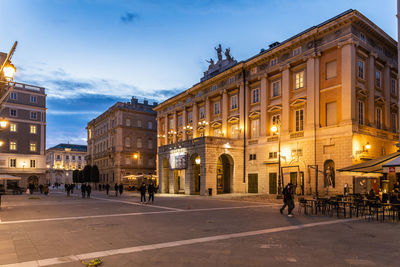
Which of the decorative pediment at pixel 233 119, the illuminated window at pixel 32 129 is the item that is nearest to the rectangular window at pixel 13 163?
the illuminated window at pixel 32 129

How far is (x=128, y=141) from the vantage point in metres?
67.2

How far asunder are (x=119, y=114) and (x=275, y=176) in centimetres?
4201

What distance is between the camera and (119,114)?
66875mm

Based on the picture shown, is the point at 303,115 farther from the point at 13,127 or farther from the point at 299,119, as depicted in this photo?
the point at 13,127

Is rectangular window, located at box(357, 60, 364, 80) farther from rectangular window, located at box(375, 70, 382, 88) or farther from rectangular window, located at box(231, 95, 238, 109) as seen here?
rectangular window, located at box(231, 95, 238, 109)

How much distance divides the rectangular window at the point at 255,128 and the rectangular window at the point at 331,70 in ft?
31.2

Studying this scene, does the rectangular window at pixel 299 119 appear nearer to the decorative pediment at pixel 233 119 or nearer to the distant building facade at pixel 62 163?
the decorative pediment at pixel 233 119

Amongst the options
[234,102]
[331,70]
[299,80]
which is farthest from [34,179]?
Result: [331,70]

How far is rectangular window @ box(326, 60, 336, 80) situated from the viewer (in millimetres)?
29141

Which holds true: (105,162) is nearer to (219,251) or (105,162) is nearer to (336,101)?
(336,101)

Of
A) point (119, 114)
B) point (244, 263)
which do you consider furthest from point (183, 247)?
point (119, 114)

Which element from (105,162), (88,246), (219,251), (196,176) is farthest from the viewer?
(105,162)

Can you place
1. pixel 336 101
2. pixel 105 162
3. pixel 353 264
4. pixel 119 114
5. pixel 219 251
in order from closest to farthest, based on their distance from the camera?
pixel 353 264
pixel 219 251
pixel 336 101
pixel 119 114
pixel 105 162

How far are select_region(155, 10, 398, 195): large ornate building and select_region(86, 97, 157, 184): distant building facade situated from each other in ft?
84.4
